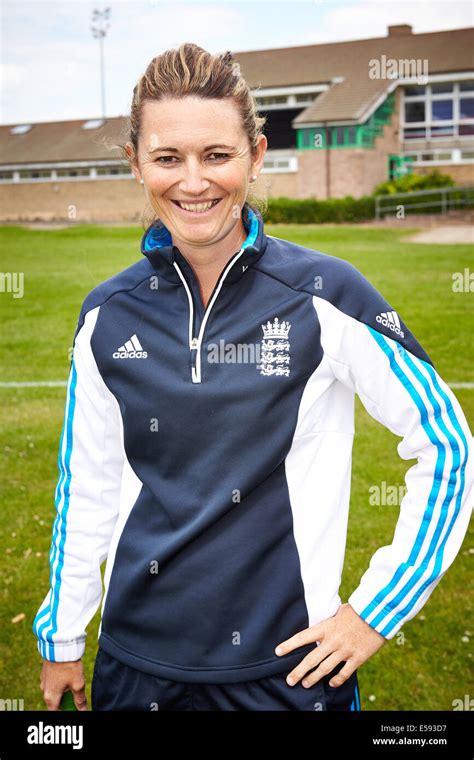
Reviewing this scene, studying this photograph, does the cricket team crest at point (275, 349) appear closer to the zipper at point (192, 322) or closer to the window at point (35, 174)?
the zipper at point (192, 322)

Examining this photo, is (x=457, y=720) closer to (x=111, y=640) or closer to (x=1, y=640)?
(x=111, y=640)

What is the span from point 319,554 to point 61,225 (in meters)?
34.1

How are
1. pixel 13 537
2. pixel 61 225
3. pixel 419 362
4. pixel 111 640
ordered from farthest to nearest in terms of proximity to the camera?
pixel 61 225, pixel 13 537, pixel 111 640, pixel 419 362

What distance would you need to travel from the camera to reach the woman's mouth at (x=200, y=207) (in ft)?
6.44

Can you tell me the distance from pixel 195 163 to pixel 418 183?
3233 centimetres

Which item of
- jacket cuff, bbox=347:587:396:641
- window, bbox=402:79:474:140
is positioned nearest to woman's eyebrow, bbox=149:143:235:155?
jacket cuff, bbox=347:587:396:641

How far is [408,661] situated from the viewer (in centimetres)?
401

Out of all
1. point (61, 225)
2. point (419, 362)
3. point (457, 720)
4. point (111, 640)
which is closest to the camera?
point (419, 362)

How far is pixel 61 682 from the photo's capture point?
219 centimetres

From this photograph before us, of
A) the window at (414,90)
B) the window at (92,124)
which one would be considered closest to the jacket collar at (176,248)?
the window at (414,90)

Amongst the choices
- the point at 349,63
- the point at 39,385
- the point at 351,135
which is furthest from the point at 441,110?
the point at 39,385

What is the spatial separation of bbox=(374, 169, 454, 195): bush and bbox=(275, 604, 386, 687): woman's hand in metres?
32.2

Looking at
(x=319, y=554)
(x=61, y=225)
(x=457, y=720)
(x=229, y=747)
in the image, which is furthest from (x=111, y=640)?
(x=61, y=225)

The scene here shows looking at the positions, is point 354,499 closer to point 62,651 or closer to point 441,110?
point 62,651
